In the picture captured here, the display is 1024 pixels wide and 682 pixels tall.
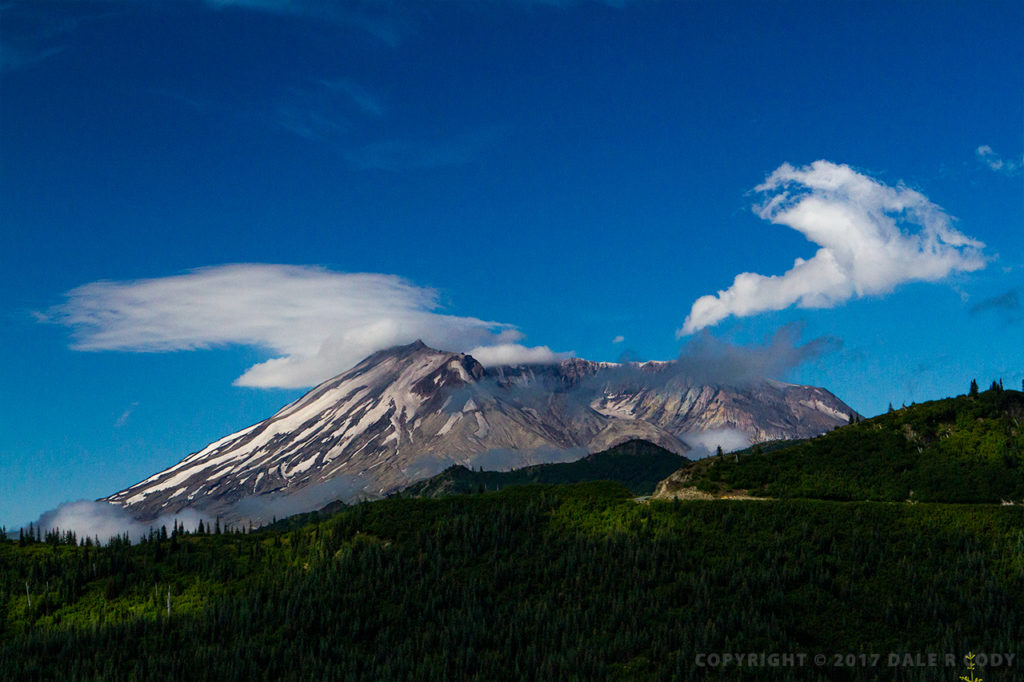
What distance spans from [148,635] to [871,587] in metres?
146

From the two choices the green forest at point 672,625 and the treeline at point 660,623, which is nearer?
the green forest at point 672,625

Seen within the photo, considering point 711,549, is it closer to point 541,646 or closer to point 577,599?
point 577,599

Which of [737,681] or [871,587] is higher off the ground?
[871,587]

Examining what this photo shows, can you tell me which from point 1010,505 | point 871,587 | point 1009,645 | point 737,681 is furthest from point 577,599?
point 1010,505

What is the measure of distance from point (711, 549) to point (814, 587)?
23.2 m

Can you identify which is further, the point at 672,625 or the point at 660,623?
the point at 660,623

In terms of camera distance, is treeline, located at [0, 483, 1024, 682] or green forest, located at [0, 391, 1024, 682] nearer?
green forest, located at [0, 391, 1024, 682]

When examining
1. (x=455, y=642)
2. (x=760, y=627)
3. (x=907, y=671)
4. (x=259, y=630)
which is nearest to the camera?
(x=907, y=671)

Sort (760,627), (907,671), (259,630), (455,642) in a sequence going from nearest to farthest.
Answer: (907,671) → (760,627) → (455,642) → (259,630)

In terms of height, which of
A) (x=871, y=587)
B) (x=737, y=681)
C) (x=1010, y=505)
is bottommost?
(x=737, y=681)

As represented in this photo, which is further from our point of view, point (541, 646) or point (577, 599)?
point (577, 599)

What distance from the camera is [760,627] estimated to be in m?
172

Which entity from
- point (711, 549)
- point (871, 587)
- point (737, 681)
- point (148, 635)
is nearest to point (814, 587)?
point (871, 587)

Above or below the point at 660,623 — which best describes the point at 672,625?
below
